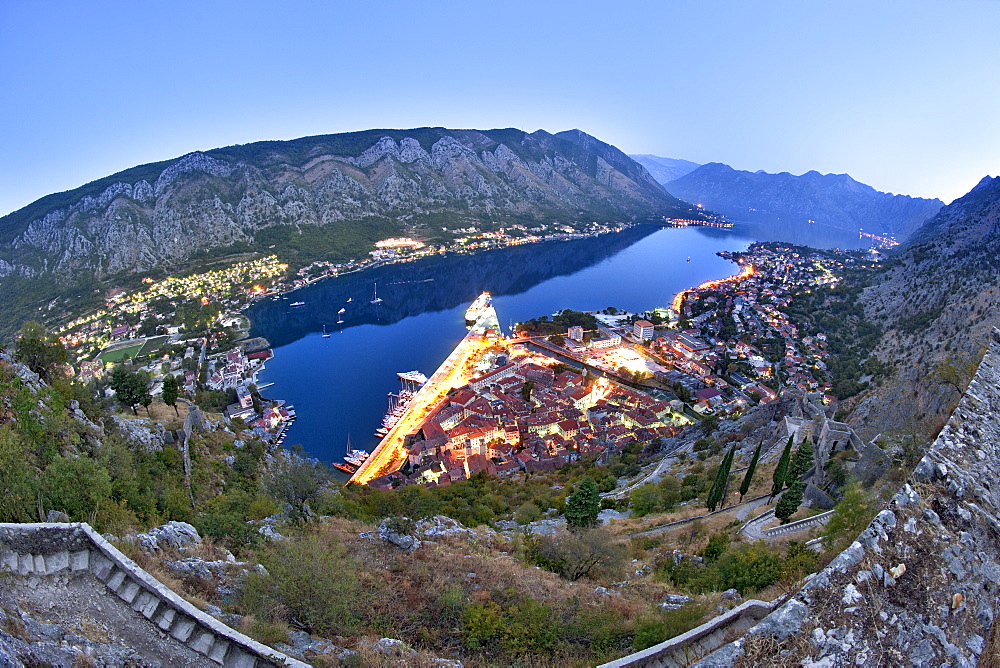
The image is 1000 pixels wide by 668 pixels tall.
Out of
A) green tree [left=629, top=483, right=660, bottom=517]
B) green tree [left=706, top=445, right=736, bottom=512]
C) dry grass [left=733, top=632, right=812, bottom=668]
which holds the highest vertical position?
dry grass [left=733, top=632, right=812, bottom=668]

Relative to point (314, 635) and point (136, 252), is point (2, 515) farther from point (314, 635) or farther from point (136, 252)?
point (136, 252)

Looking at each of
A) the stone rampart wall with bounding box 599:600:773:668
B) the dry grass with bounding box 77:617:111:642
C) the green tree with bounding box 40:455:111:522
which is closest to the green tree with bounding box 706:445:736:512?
the stone rampart wall with bounding box 599:600:773:668

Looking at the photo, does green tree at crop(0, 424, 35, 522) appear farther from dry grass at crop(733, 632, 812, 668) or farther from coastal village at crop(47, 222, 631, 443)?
coastal village at crop(47, 222, 631, 443)

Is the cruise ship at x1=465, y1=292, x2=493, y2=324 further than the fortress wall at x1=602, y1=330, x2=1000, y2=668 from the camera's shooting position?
Yes

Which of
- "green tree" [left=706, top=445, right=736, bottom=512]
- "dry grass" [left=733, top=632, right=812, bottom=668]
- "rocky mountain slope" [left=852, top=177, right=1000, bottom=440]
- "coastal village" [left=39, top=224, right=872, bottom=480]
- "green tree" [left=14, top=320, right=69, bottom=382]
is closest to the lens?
"dry grass" [left=733, top=632, right=812, bottom=668]

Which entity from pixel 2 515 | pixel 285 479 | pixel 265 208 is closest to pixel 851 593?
pixel 2 515

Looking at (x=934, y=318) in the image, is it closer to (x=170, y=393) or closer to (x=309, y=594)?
(x=309, y=594)

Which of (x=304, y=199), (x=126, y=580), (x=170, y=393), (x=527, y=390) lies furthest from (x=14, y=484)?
(x=304, y=199)

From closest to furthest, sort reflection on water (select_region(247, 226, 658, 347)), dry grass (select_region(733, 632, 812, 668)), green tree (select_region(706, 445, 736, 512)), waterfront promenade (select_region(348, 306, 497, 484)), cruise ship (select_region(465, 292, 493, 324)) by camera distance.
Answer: dry grass (select_region(733, 632, 812, 668)), green tree (select_region(706, 445, 736, 512)), waterfront promenade (select_region(348, 306, 497, 484)), cruise ship (select_region(465, 292, 493, 324)), reflection on water (select_region(247, 226, 658, 347))
